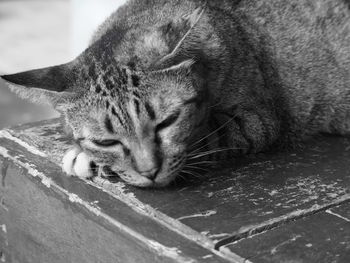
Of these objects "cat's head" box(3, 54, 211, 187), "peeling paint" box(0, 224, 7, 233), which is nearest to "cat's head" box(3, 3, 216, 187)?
"cat's head" box(3, 54, 211, 187)

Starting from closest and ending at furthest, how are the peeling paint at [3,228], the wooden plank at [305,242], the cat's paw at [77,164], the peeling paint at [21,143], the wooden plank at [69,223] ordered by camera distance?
the wooden plank at [305,242] → the wooden plank at [69,223] → the cat's paw at [77,164] → the peeling paint at [21,143] → the peeling paint at [3,228]

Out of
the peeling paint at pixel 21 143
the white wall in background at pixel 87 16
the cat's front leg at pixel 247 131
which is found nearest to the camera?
the cat's front leg at pixel 247 131

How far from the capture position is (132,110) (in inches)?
78.3

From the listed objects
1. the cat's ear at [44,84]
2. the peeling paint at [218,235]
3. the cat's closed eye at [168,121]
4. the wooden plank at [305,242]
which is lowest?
the wooden plank at [305,242]

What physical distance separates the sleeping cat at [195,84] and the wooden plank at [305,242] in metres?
0.40

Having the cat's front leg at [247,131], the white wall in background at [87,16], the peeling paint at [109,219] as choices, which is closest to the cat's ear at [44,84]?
the peeling paint at [109,219]

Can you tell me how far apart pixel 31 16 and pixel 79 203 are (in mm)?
4488

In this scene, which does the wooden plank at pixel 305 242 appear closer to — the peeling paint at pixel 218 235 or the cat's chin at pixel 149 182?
the peeling paint at pixel 218 235

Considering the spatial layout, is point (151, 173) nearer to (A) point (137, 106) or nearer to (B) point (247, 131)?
(A) point (137, 106)

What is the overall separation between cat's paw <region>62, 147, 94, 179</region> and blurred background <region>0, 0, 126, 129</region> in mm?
1212

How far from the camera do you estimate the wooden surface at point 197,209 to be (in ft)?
5.68

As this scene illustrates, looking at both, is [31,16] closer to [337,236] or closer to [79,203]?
[79,203]

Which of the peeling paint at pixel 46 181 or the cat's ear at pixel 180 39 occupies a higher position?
the cat's ear at pixel 180 39

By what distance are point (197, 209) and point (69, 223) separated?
1.46ft
